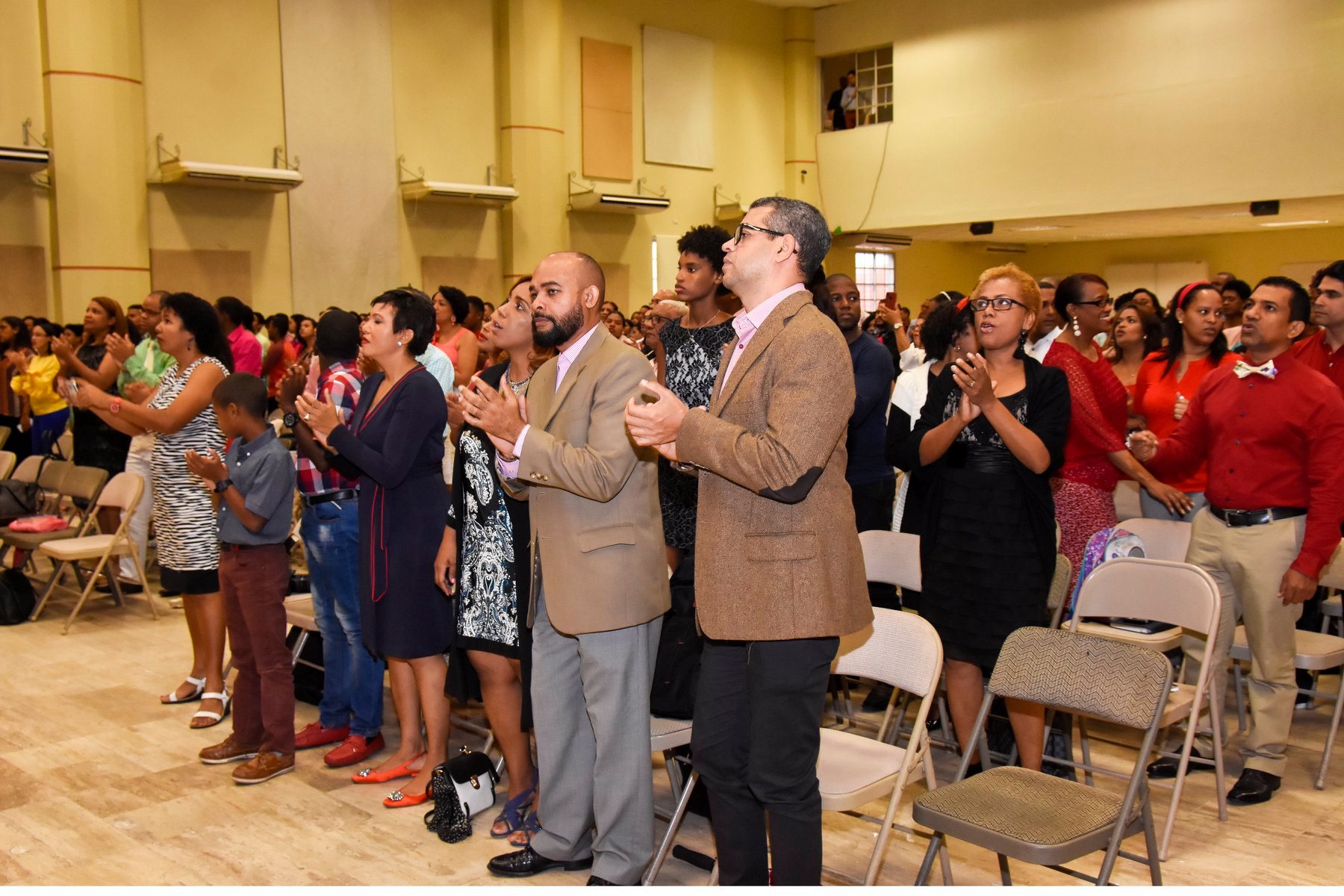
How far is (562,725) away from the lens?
3172 millimetres

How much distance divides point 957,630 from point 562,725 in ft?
4.08

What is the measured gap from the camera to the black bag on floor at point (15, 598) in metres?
6.28

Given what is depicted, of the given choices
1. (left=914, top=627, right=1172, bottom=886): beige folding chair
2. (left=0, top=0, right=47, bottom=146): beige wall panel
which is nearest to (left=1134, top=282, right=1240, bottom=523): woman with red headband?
(left=914, top=627, right=1172, bottom=886): beige folding chair

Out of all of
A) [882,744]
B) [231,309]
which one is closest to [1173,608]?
[882,744]

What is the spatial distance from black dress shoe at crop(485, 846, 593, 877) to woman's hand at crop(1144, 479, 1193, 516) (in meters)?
2.59

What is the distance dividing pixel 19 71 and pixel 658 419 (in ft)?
36.6

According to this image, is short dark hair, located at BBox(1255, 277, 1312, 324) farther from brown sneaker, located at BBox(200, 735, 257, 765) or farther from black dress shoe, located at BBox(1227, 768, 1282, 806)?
brown sneaker, located at BBox(200, 735, 257, 765)

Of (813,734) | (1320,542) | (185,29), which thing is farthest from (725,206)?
(813,734)

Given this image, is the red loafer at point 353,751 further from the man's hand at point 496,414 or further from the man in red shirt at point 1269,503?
the man in red shirt at point 1269,503

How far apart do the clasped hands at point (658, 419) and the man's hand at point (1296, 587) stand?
7.53 ft

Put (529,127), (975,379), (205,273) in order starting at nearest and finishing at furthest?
(975,379) < (205,273) < (529,127)

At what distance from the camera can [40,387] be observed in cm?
863

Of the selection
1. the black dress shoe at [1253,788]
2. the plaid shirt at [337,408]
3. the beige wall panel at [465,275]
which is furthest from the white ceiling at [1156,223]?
the plaid shirt at [337,408]

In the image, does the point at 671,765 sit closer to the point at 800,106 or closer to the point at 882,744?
the point at 882,744
